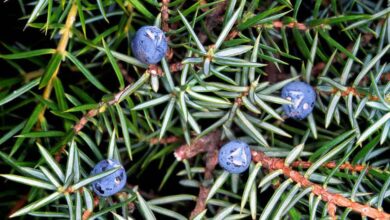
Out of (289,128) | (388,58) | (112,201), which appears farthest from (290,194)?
(388,58)

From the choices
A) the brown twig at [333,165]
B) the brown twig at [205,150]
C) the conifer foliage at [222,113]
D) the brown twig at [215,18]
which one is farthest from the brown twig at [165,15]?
the brown twig at [333,165]

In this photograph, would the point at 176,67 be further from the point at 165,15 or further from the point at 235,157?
the point at 235,157

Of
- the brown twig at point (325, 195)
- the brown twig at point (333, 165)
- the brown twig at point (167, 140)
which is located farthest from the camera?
the brown twig at point (167, 140)

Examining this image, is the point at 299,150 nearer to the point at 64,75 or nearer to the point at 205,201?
the point at 205,201

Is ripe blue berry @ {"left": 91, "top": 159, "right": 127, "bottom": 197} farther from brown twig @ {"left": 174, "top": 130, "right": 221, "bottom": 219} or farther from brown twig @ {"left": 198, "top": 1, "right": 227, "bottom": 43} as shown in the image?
brown twig @ {"left": 198, "top": 1, "right": 227, "bottom": 43}

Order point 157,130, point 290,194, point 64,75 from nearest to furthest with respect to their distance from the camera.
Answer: point 290,194 → point 157,130 → point 64,75

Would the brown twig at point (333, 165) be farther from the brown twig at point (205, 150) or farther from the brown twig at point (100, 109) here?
the brown twig at point (100, 109)

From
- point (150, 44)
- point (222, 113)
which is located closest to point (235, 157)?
point (222, 113)
